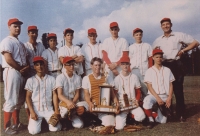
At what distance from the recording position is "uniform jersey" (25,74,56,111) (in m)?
3.46

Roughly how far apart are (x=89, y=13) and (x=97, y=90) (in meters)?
1.15

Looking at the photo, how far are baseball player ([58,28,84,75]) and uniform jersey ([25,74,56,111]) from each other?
0.34 meters

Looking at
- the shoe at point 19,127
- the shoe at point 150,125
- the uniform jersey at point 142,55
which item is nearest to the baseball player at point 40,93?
the shoe at point 19,127

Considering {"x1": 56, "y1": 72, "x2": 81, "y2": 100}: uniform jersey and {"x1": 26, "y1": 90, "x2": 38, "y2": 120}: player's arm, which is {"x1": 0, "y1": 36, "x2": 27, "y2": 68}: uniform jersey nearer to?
{"x1": 26, "y1": 90, "x2": 38, "y2": 120}: player's arm

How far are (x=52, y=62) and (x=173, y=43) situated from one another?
1.88 meters

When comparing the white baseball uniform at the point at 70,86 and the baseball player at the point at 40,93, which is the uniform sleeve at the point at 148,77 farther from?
the baseball player at the point at 40,93

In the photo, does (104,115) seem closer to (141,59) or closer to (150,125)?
(150,125)

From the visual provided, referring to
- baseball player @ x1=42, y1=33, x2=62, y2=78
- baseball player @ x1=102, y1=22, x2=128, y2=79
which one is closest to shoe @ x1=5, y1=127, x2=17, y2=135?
baseball player @ x1=42, y1=33, x2=62, y2=78

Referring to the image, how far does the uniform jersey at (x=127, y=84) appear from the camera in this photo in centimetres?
363

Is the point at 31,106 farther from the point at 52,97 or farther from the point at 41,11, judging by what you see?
the point at 41,11

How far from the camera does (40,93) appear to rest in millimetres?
3471

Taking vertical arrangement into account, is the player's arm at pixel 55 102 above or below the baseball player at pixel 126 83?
below

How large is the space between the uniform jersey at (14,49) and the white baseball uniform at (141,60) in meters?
1.68

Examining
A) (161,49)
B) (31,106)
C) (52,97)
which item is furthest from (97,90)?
(161,49)
